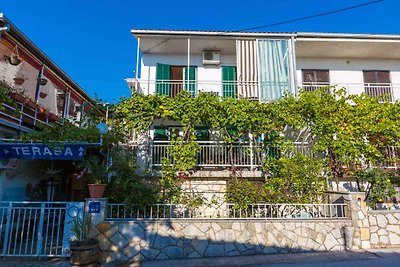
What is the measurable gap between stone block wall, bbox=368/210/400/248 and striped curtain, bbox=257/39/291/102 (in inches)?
237

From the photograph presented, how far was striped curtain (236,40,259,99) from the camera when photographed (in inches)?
475

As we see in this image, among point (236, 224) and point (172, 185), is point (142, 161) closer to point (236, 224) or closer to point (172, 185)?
point (172, 185)

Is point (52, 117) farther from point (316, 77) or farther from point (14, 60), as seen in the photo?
point (316, 77)

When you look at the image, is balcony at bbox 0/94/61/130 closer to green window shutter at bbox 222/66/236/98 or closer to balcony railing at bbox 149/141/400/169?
balcony railing at bbox 149/141/400/169

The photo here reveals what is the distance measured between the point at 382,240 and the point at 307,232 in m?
2.17

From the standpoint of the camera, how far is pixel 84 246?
5.64m

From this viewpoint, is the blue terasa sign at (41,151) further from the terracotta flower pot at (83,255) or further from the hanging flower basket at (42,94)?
the hanging flower basket at (42,94)

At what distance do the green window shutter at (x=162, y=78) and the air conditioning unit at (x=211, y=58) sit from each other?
72.8 inches

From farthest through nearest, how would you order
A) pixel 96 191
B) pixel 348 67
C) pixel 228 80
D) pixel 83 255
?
pixel 348 67 → pixel 228 80 → pixel 96 191 → pixel 83 255

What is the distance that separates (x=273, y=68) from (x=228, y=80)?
216cm

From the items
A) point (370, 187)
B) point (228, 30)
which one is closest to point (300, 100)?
point (370, 187)

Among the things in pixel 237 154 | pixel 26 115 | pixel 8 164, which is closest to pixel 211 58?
pixel 237 154

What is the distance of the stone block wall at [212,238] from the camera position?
6.52 m

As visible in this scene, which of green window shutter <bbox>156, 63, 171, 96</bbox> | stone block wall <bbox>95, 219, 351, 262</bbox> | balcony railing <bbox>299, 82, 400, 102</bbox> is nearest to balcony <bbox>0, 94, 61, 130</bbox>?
stone block wall <bbox>95, 219, 351, 262</bbox>
